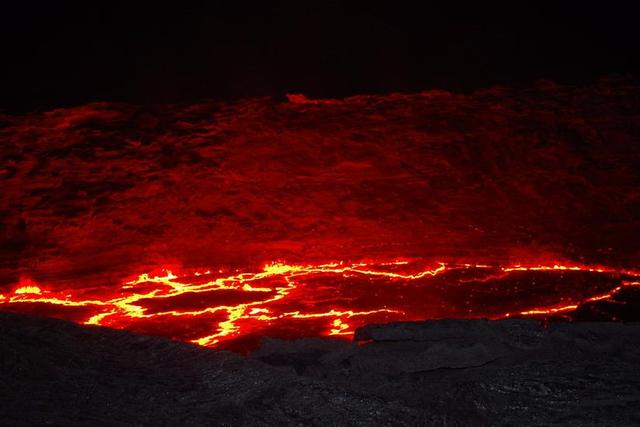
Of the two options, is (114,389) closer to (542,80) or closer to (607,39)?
(542,80)

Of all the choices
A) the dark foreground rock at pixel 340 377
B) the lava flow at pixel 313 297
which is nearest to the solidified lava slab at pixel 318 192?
the lava flow at pixel 313 297

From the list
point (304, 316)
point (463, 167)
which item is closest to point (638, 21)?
point (463, 167)

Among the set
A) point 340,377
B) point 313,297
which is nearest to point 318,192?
point 313,297

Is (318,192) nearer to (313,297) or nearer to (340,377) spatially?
(313,297)

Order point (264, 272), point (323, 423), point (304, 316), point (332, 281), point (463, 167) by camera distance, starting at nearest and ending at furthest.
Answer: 1. point (323, 423)
2. point (304, 316)
3. point (332, 281)
4. point (264, 272)
5. point (463, 167)

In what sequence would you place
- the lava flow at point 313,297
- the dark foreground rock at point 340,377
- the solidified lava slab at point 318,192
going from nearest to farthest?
the dark foreground rock at point 340,377 < the lava flow at point 313,297 < the solidified lava slab at point 318,192

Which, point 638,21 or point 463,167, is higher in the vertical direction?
point 638,21

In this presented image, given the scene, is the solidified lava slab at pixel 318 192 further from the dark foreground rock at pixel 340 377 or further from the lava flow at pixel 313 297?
the dark foreground rock at pixel 340 377

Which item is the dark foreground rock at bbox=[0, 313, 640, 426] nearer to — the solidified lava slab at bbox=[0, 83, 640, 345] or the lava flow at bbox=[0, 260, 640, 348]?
the lava flow at bbox=[0, 260, 640, 348]
